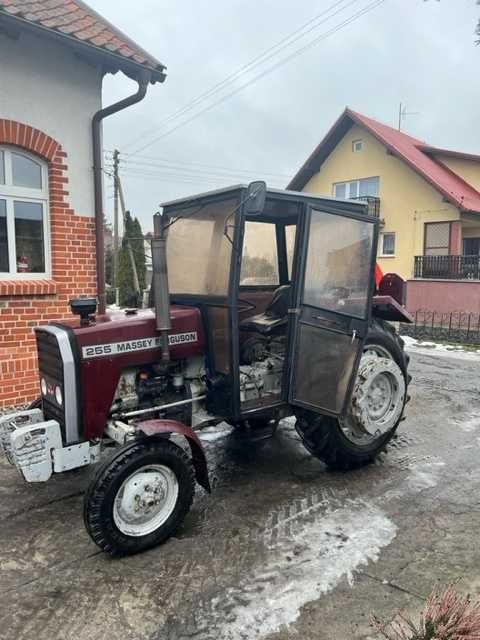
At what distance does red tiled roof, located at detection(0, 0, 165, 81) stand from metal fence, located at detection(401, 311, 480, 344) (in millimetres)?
8521

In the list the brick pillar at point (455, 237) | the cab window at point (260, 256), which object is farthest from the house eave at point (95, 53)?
the brick pillar at point (455, 237)

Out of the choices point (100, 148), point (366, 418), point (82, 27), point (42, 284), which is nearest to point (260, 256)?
point (366, 418)

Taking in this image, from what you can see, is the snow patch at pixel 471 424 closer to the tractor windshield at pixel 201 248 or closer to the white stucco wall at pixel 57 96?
the tractor windshield at pixel 201 248

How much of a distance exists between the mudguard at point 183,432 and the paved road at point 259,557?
345 millimetres

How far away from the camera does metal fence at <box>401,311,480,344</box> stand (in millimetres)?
11508

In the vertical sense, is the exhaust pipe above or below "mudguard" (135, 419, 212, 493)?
above

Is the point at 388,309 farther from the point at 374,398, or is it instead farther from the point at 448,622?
the point at 448,622

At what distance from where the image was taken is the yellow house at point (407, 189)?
59.6ft

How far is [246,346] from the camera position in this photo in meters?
3.99

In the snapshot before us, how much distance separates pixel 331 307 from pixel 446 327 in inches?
388

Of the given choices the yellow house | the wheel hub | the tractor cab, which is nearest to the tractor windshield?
the tractor cab

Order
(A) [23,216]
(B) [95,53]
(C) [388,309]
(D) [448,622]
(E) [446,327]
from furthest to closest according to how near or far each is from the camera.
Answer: (E) [446,327]
(A) [23,216]
(B) [95,53]
(C) [388,309]
(D) [448,622]

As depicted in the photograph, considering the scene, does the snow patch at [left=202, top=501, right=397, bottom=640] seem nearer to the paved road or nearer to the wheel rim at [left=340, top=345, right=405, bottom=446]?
the paved road

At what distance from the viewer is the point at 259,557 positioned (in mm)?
2961
